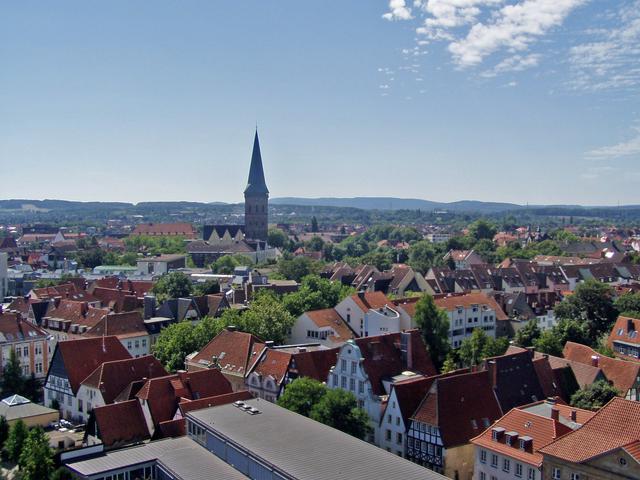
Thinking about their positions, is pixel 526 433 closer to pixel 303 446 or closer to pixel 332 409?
pixel 332 409

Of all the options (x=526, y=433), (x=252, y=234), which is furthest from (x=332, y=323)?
(x=252, y=234)

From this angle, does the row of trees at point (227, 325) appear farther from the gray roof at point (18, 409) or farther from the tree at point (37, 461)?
the tree at point (37, 461)

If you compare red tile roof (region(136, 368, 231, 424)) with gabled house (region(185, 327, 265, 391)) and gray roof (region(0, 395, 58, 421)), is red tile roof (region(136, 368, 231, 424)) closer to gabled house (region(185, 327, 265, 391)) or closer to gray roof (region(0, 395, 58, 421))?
gabled house (region(185, 327, 265, 391))

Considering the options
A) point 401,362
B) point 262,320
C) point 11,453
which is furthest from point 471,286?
point 11,453

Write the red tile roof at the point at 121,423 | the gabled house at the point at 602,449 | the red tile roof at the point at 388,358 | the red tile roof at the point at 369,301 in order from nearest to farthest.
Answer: the gabled house at the point at 602,449 < the red tile roof at the point at 121,423 < the red tile roof at the point at 388,358 < the red tile roof at the point at 369,301

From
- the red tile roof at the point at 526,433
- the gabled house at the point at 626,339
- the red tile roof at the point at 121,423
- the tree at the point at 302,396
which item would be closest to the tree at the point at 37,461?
the red tile roof at the point at 121,423

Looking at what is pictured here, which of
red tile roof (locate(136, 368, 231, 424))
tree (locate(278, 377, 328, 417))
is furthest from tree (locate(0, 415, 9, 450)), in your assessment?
tree (locate(278, 377, 328, 417))

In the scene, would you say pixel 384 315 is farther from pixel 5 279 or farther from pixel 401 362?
pixel 5 279
